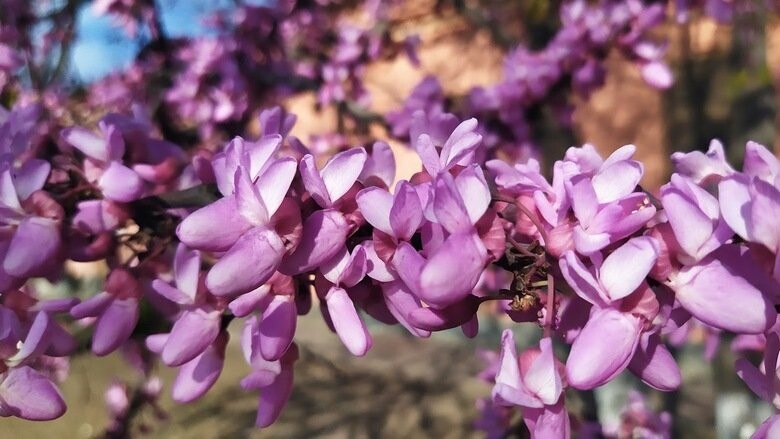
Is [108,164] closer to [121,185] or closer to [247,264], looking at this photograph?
[121,185]

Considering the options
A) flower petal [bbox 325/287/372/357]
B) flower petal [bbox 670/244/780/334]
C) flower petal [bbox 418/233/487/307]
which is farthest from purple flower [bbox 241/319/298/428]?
flower petal [bbox 670/244/780/334]

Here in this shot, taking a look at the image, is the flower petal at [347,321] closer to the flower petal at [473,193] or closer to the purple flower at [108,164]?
the flower petal at [473,193]

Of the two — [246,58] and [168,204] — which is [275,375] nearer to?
[168,204]

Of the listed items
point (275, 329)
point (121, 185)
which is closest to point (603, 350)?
point (275, 329)

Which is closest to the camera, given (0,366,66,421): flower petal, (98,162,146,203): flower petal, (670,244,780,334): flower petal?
(670,244,780,334): flower petal

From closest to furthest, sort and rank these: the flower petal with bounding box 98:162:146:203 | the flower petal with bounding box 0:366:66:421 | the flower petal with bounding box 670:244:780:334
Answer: the flower petal with bounding box 670:244:780:334 → the flower petal with bounding box 0:366:66:421 → the flower petal with bounding box 98:162:146:203

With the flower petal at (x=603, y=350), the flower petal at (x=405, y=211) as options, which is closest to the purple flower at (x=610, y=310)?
the flower petal at (x=603, y=350)

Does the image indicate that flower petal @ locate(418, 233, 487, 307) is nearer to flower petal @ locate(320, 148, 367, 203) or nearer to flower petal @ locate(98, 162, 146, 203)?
flower petal @ locate(320, 148, 367, 203)

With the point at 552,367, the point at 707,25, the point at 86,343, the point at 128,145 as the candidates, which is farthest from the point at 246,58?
the point at 707,25
